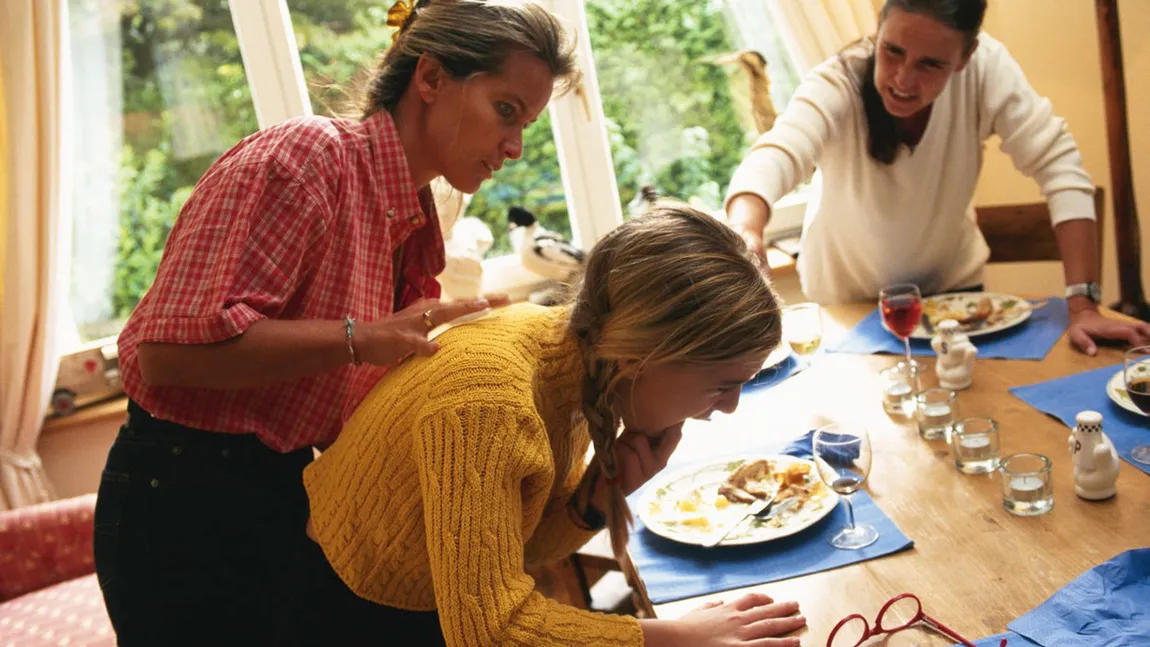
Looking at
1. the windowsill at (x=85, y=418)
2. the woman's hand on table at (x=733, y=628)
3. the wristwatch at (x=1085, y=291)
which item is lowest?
the windowsill at (x=85, y=418)

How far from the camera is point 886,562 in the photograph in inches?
50.2

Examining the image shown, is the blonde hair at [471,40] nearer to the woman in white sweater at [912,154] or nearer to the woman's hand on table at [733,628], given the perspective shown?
the woman in white sweater at [912,154]

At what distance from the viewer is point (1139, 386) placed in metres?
1.46

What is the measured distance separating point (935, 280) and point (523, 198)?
1.70 meters

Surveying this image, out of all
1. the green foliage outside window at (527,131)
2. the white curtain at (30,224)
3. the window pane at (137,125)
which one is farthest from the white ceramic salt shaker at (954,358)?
the white curtain at (30,224)

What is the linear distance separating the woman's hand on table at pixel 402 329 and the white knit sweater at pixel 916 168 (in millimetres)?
1060

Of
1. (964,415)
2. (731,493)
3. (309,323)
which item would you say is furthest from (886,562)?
(309,323)

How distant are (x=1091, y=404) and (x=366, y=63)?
2160mm

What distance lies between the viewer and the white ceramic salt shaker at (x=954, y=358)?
1.75m

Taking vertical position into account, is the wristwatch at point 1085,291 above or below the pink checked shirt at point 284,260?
below

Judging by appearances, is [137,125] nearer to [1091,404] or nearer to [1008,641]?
[1091,404]

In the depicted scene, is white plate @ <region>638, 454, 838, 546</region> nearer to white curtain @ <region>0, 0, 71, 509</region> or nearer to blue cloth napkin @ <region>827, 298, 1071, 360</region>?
blue cloth napkin @ <region>827, 298, 1071, 360</region>

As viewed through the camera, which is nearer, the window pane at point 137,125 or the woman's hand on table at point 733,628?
the woman's hand on table at point 733,628

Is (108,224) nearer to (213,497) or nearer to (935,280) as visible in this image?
(213,497)
